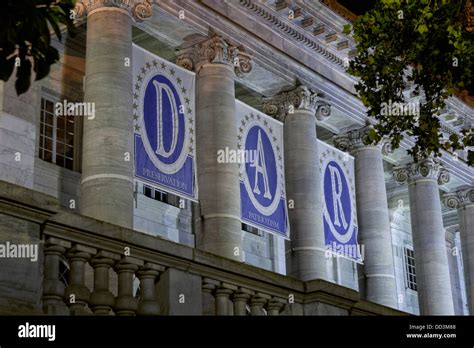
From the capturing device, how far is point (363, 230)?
1512 inches

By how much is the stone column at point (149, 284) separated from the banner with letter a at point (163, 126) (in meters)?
14.1

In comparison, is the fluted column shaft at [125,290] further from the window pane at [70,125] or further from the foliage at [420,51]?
the window pane at [70,125]

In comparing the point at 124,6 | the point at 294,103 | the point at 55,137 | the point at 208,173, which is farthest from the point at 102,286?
the point at 294,103

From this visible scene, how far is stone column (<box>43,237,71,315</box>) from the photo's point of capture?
37.6 ft

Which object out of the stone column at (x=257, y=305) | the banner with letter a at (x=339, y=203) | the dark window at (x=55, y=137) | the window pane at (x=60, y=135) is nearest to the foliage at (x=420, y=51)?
the stone column at (x=257, y=305)

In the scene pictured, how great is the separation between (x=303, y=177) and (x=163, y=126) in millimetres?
7289

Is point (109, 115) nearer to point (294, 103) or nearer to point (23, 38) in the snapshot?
point (294, 103)

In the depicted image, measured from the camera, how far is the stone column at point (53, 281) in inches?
451

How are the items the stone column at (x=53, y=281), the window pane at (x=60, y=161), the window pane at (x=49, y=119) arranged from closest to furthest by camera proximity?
the stone column at (x=53, y=281) → the window pane at (x=60, y=161) → the window pane at (x=49, y=119)

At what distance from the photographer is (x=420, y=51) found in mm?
18016

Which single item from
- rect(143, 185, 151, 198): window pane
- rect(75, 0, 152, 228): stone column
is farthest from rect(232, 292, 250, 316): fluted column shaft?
rect(143, 185, 151, 198): window pane

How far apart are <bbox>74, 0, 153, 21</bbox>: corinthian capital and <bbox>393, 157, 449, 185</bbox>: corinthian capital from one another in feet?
58.4
